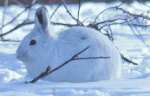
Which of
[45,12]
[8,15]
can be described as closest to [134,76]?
[45,12]

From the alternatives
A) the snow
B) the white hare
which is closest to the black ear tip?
the white hare

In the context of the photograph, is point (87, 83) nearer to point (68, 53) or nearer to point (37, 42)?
point (68, 53)

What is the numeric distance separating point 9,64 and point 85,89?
2.34 meters

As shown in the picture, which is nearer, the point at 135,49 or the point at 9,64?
the point at 9,64

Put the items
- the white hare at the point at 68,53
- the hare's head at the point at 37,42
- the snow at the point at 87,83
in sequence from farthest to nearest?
the hare's head at the point at 37,42
the white hare at the point at 68,53
the snow at the point at 87,83

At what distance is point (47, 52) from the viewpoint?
4836 mm

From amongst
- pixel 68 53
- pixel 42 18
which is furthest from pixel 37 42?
pixel 68 53

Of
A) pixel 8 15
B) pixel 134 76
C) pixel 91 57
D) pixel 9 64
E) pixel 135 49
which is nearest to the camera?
pixel 91 57

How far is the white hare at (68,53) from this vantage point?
471 cm

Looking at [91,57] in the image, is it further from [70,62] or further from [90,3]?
[90,3]

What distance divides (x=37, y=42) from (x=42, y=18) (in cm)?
19

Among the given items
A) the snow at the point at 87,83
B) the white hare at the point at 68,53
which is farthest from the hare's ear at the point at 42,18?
the snow at the point at 87,83

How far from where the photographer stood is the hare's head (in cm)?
483

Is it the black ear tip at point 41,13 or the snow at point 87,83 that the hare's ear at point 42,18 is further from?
the snow at point 87,83
